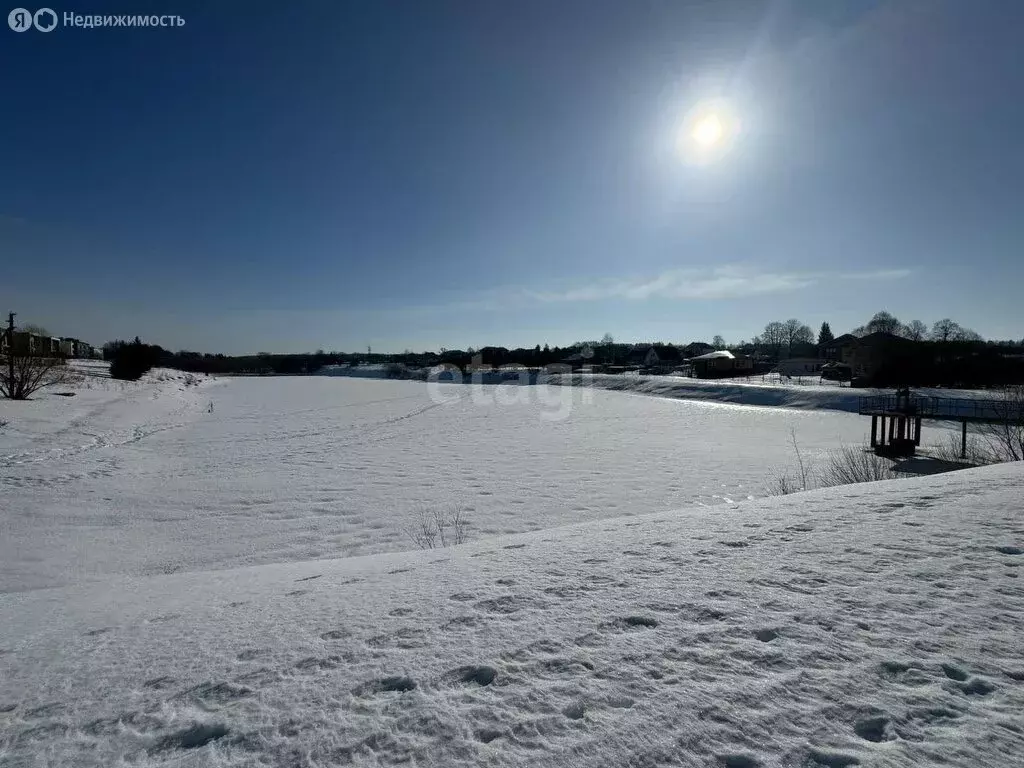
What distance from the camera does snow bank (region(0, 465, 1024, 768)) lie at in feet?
7.17

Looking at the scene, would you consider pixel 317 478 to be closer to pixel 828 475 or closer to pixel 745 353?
pixel 828 475

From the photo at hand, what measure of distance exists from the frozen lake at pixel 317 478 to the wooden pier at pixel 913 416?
1868 millimetres

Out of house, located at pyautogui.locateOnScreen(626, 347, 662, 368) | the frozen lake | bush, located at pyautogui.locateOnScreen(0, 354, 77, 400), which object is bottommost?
the frozen lake

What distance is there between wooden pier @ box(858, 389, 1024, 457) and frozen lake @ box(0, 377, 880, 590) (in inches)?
73.5

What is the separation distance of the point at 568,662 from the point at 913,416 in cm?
2434

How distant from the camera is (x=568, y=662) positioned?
2803 millimetres

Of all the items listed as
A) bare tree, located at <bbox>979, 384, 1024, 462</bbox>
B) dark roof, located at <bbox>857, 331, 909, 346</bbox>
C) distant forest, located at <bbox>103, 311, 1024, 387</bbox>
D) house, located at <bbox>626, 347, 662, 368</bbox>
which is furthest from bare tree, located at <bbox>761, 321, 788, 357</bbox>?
bare tree, located at <bbox>979, 384, 1024, 462</bbox>

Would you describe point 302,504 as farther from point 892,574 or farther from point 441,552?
point 892,574

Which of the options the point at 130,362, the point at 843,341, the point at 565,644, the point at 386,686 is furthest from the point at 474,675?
the point at 843,341

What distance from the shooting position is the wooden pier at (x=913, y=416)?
1956cm

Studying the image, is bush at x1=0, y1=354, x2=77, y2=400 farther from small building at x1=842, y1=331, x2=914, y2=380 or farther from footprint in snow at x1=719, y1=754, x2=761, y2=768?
small building at x1=842, y1=331, x2=914, y2=380

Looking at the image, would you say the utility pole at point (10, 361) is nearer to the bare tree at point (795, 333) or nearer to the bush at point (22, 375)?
the bush at point (22, 375)

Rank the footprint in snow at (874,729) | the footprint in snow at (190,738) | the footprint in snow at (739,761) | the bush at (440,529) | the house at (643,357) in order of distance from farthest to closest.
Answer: the house at (643,357)
the bush at (440,529)
the footprint in snow at (190,738)
the footprint in snow at (874,729)
the footprint in snow at (739,761)

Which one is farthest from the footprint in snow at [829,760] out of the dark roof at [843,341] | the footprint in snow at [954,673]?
the dark roof at [843,341]
